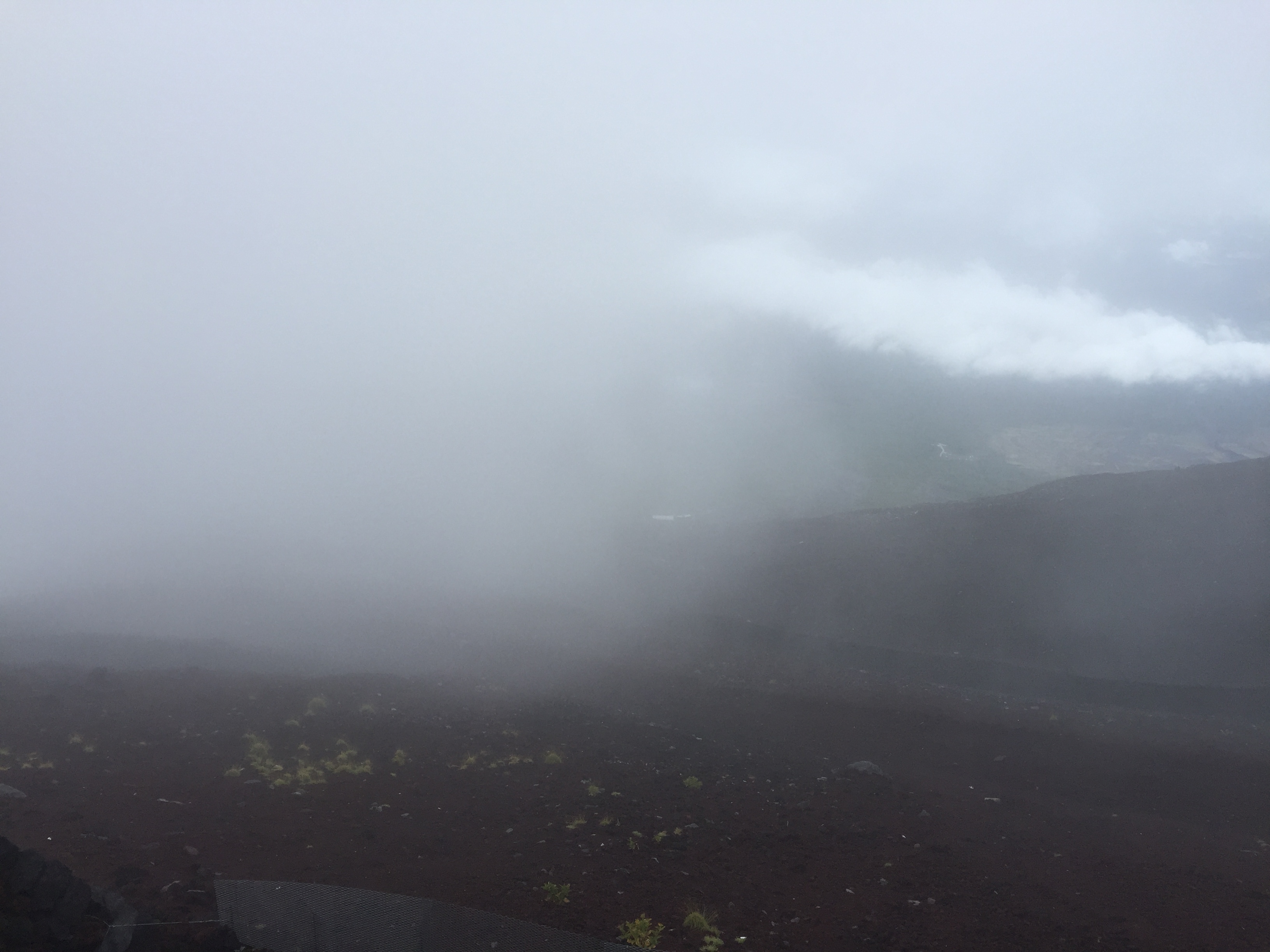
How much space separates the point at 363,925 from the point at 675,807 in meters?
6.30

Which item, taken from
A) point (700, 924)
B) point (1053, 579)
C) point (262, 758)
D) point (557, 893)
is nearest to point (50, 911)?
point (557, 893)

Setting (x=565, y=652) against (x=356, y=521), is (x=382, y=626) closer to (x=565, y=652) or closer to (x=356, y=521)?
(x=565, y=652)

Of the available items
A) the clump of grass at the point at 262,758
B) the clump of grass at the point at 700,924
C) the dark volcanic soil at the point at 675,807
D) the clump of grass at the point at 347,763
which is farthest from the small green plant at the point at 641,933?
the clump of grass at the point at 262,758

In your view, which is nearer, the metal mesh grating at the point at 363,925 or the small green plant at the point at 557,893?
the metal mesh grating at the point at 363,925

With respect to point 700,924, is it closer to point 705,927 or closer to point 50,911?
point 705,927

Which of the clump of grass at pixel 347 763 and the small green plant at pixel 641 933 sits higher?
the clump of grass at pixel 347 763

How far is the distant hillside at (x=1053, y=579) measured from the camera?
24953 mm

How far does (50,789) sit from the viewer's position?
1433cm

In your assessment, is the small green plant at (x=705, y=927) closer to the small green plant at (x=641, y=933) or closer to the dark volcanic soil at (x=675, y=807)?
the dark volcanic soil at (x=675, y=807)

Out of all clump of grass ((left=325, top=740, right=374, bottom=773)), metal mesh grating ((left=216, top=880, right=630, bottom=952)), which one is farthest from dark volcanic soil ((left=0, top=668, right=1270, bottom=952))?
metal mesh grating ((left=216, top=880, right=630, bottom=952))

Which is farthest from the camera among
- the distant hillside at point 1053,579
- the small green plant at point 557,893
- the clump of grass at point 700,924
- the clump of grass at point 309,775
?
the distant hillside at point 1053,579

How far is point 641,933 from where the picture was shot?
1077 centimetres

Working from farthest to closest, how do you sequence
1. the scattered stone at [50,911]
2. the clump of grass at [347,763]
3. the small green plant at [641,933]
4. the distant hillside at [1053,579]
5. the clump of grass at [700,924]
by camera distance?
1. the distant hillside at [1053,579]
2. the clump of grass at [347,763]
3. the clump of grass at [700,924]
4. the small green plant at [641,933]
5. the scattered stone at [50,911]

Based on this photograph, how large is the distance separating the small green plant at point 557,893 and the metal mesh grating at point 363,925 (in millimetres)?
1540
